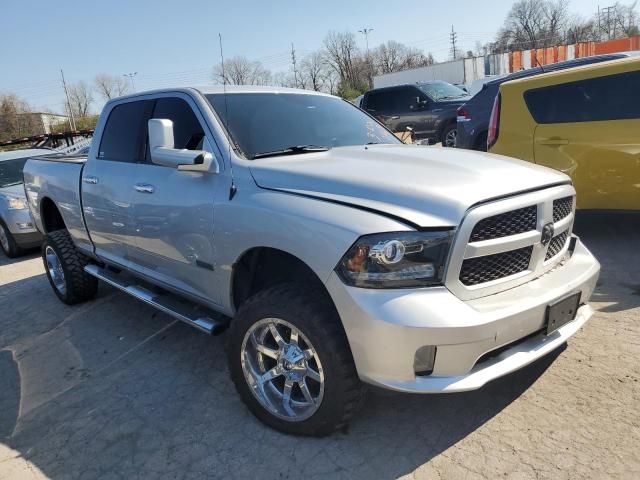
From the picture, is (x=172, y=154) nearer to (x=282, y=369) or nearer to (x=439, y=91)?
(x=282, y=369)

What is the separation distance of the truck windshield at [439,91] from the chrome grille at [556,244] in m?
11.3

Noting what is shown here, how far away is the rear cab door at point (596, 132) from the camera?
198 inches

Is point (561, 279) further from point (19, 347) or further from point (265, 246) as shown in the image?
point (19, 347)

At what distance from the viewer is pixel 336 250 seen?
2.43 m

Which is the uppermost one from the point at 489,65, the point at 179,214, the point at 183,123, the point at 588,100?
the point at 489,65

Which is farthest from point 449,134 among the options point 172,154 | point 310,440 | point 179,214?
point 310,440

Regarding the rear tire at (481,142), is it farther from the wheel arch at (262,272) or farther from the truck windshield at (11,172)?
the truck windshield at (11,172)

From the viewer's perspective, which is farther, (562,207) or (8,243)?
(8,243)

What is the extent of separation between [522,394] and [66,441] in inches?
104

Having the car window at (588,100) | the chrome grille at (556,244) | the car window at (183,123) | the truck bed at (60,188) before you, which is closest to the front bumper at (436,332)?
the chrome grille at (556,244)

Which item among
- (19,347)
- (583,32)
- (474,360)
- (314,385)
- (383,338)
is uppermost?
(583,32)

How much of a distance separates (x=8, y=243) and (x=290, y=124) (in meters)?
6.74

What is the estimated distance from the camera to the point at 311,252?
2537mm

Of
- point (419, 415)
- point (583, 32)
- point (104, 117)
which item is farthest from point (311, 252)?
point (583, 32)
